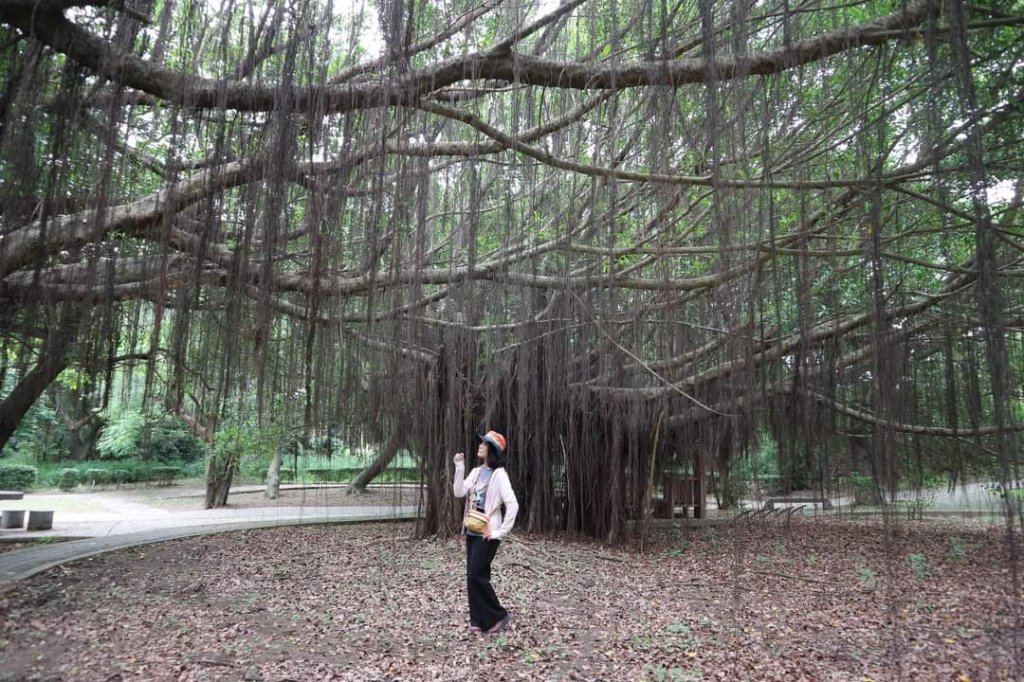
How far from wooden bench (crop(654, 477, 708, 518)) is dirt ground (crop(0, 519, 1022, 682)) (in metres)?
2.39

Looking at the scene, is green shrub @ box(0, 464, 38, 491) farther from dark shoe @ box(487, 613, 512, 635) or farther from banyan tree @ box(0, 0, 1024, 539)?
dark shoe @ box(487, 613, 512, 635)

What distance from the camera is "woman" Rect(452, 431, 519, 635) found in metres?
3.60

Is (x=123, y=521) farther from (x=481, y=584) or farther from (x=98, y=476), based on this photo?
(x=98, y=476)

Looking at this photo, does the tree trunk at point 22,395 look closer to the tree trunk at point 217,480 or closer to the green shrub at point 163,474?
the tree trunk at point 217,480

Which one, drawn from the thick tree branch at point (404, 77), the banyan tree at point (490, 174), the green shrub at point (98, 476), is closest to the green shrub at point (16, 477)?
the green shrub at point (98, 476)

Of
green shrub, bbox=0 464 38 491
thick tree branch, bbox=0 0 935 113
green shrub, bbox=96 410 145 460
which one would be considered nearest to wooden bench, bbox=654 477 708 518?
thick tree branch, bbox=0 0 935 113

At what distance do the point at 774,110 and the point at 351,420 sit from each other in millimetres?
4032

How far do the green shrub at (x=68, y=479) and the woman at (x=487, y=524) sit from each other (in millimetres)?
15241

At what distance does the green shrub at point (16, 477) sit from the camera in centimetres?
1436

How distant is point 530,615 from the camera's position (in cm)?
434

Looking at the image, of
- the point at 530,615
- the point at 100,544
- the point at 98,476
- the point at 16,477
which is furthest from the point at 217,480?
the point at 530,615

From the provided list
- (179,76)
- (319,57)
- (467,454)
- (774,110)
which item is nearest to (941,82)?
(774,110)

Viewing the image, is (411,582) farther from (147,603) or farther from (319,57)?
(319,57)

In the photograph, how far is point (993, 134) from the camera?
2.96 meters
